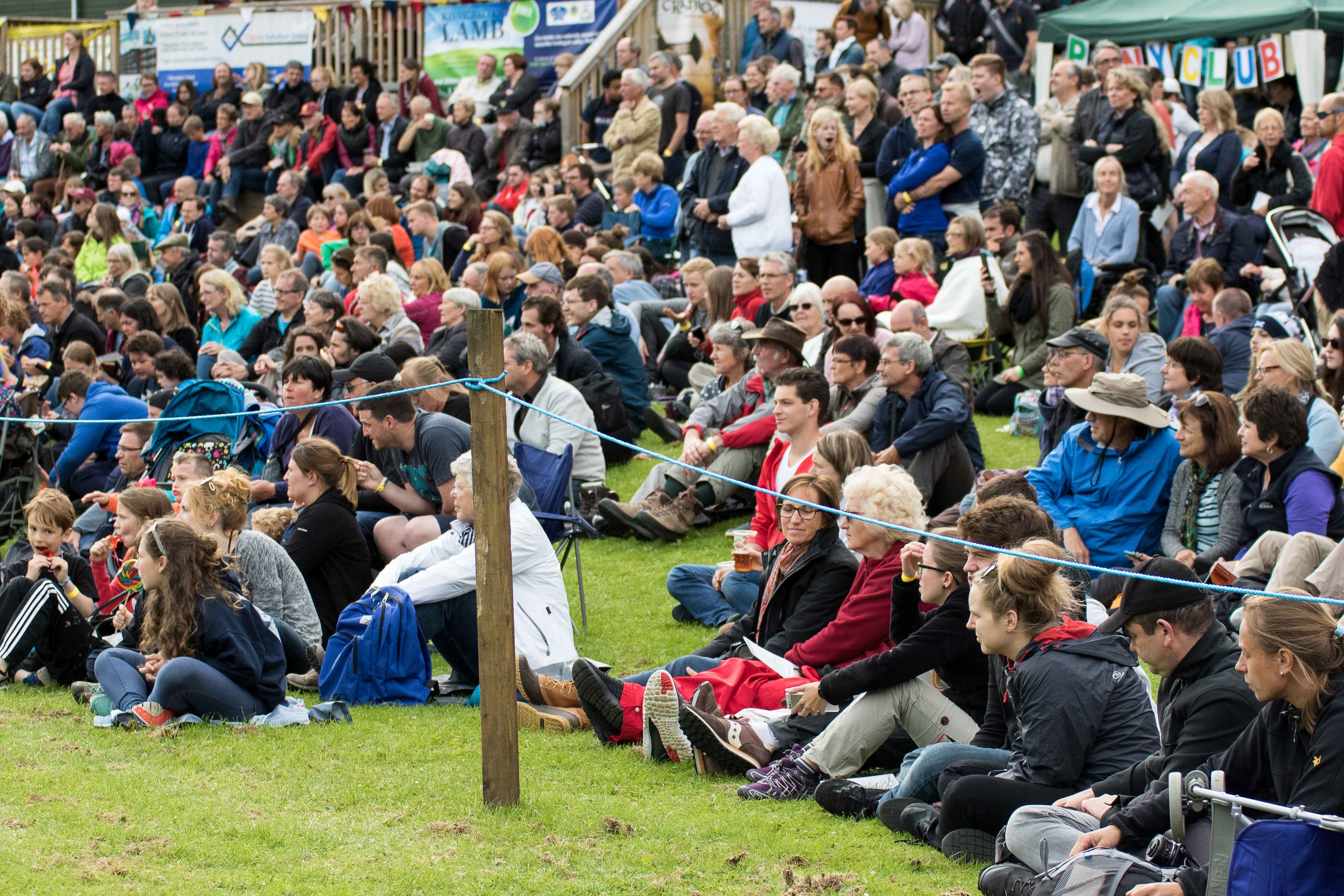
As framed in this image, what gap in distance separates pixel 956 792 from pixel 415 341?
8231 millimetres

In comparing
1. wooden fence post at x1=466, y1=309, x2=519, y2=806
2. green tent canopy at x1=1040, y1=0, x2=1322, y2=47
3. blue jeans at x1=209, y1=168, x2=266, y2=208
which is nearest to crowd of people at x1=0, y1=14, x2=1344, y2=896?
wooden fence post at x1=466, y1=309, x2=519, y2=806

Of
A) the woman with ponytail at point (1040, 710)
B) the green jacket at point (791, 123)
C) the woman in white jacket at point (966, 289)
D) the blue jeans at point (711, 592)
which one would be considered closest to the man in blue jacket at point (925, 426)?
the blue jeans at point (711, 592)

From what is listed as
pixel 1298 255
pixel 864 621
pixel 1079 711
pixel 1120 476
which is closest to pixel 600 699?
pixel 864 621

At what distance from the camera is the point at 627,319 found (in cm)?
1219

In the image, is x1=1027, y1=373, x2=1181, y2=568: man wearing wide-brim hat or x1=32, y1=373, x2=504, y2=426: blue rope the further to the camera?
x1=1027, y1=373, x2=1181, y2=568: man wearing wide-brim hat

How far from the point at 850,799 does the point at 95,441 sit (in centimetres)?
751

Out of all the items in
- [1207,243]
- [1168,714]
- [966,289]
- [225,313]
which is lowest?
[1168,714]

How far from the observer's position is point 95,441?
1112 centimetres

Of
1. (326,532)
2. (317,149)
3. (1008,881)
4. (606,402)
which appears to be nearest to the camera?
(1008,881)

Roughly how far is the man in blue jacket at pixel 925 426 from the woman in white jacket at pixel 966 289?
258cm

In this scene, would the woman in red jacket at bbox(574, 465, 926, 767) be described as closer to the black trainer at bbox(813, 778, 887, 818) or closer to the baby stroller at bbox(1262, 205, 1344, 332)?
the black trainer at bbox(813, 778, 887, 818)

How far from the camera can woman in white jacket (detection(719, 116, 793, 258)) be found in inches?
548

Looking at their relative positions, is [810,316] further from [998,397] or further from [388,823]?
[388,823]

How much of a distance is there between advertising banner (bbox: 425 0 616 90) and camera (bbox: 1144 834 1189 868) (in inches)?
749
